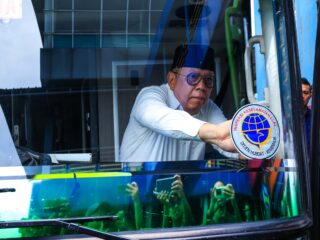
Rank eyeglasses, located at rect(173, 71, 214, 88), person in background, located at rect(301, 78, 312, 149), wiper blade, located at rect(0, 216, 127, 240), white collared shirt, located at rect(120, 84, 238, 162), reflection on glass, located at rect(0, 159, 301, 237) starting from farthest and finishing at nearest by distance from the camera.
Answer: person in background, located at rect(301, 78, 312, 149) → eyeglasses, located at rect(173, 71, 214, 88) → white collared shirt, located at rect(120, 84, 238, 162) → reflection on glass, located at rect(0, 159, 301, 237) → wiper blade, located at rect(0, 216, 127, 240)

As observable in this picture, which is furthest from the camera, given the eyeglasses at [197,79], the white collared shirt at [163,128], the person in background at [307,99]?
the person in background at [307,99]

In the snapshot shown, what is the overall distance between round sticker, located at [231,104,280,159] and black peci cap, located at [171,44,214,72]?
261 millimetres

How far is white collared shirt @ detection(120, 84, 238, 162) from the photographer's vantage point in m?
2.10

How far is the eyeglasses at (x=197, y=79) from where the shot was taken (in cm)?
222

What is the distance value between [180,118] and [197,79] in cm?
20

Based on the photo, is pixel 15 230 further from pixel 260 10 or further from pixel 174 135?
pixel 260 10

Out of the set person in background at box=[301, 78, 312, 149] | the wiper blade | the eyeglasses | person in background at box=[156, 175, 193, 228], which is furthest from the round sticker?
the wiper blade

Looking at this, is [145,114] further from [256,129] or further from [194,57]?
[256,129]

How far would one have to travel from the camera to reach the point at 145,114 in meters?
2.18

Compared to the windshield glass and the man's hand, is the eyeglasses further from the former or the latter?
the man's hand

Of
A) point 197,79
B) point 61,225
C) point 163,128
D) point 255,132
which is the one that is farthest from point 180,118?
point 61,225

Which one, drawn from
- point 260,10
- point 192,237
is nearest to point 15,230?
point 192,237

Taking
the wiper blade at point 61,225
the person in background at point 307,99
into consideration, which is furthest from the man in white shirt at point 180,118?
the person in background at point 307,99

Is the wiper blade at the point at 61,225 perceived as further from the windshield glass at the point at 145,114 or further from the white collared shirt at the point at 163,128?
the white collared shirt at the point at 163,128
